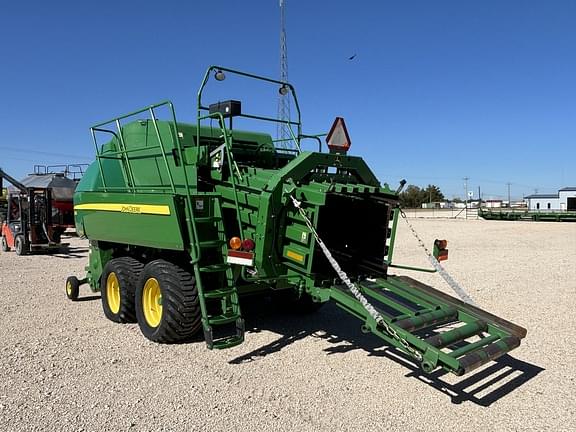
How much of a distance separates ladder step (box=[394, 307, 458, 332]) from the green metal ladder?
1.64 m

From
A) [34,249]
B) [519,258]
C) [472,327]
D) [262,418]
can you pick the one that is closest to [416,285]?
[472,327]

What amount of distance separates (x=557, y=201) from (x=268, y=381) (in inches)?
2443

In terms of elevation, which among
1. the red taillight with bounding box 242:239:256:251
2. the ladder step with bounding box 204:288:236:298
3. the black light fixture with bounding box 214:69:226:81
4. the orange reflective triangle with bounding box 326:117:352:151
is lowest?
the ladder step with bounding box 204:288:236:298

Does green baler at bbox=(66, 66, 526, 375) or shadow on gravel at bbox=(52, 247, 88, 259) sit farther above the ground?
green baler at bbox=(66, 66, 526, 375)

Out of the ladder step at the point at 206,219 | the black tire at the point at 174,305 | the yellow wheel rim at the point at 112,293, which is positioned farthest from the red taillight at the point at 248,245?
the yellow wheel rim at the point at 112,293

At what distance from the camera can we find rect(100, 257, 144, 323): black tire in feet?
20.4

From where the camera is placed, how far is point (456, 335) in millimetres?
4379

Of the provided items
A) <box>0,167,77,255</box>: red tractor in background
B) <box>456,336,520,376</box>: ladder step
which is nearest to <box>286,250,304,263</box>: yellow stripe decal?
<box>456,336,520,376</box>: ladder step

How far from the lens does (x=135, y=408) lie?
3.90m

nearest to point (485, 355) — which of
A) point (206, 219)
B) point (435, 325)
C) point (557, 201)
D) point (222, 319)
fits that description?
point (435, 325)

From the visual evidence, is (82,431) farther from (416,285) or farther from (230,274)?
(416,285)

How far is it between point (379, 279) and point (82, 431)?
3.30m

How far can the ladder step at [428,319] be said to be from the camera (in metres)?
4.43

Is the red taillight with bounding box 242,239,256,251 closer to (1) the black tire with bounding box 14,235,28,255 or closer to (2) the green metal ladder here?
(2) the green metal ladder
